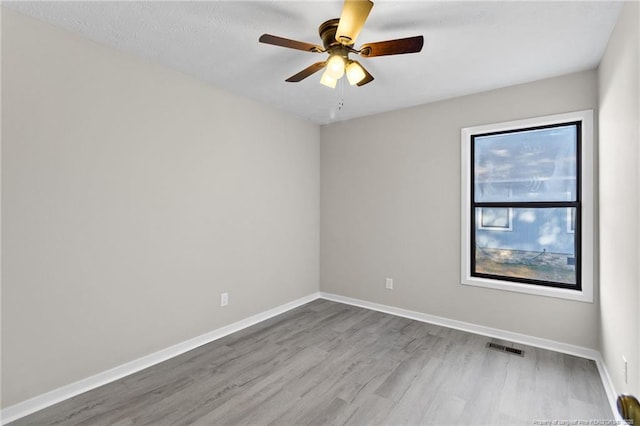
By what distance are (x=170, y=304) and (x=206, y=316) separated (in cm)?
41

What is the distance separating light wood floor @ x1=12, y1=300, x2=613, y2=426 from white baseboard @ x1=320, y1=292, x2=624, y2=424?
0.07 metres

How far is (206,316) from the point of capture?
307cm

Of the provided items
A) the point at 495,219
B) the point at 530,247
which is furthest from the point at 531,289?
the point at 495,219

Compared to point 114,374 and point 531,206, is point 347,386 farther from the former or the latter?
point 531,206

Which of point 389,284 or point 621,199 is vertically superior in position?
point 621,199

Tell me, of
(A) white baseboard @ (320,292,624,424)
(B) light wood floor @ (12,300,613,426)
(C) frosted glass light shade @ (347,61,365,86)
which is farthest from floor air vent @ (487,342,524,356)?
(C) frosted glass light shade @ (347,61,365,86)

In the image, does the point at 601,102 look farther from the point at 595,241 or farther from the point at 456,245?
the point at 456,245

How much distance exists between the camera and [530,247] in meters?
Answer: 3.10

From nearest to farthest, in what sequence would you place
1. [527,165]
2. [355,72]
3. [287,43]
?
[287,43] → [355,72] → [527,165]

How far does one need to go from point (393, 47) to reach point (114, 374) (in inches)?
Answer: 120

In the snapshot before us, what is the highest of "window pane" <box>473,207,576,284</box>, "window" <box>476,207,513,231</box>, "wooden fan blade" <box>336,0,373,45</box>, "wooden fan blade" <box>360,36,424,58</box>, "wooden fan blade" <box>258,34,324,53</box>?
"wooden fan blade" <box>336,0,373,45</box>

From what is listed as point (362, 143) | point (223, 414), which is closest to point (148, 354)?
point (223, 414)

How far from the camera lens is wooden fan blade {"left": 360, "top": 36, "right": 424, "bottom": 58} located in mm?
1801

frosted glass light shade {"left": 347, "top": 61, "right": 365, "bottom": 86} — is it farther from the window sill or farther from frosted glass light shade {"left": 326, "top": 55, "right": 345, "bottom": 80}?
the window sill
